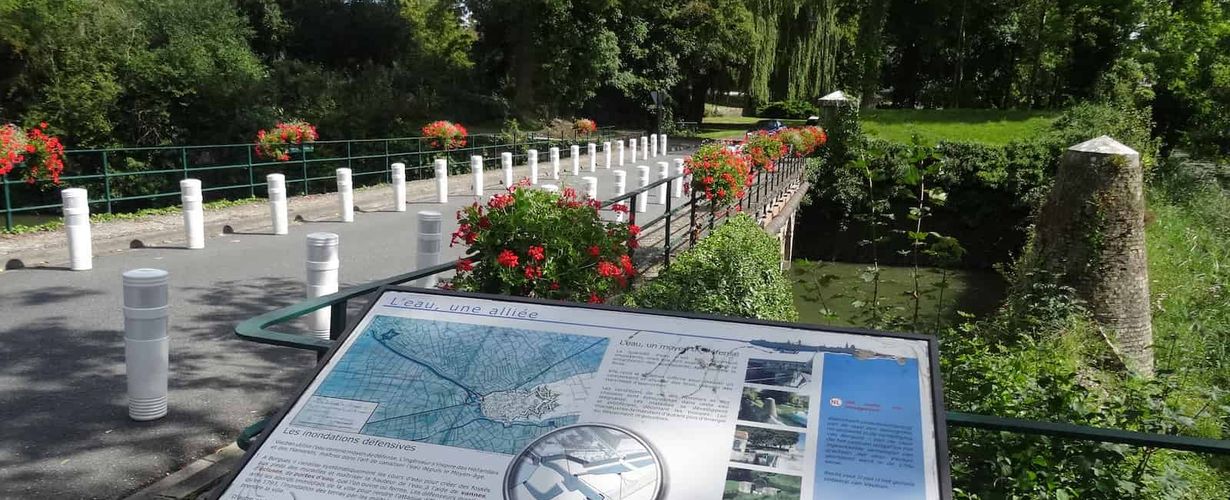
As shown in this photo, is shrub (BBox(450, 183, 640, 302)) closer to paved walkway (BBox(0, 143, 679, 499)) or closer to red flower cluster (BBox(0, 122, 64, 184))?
paved walkway (BBox(0, 143, 679, 499))

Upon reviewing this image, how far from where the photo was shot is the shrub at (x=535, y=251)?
5699 mm

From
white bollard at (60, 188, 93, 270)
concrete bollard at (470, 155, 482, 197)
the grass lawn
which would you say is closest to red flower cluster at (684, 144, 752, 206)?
white bollard at (60, 188, 93, 270)

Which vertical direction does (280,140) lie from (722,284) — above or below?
above

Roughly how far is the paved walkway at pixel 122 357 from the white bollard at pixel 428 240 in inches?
61.9

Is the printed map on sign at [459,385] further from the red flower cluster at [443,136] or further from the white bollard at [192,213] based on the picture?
the red flower cluster at [443,136]

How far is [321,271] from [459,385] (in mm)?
5189

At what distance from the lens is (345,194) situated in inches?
581

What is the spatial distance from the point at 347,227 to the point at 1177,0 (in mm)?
40024

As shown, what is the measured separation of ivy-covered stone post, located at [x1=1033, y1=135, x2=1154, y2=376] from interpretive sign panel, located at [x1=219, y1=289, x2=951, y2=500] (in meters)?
14.2

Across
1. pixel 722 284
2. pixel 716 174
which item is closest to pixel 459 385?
pixel 722 284

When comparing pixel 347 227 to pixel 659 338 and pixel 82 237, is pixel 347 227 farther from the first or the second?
pixel 659 338

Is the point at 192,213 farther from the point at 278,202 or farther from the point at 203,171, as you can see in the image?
the point at 203,171

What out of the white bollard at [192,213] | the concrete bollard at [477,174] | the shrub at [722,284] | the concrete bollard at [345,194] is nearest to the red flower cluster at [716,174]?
the shrub at [722,284]

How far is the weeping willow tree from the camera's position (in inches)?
1591
